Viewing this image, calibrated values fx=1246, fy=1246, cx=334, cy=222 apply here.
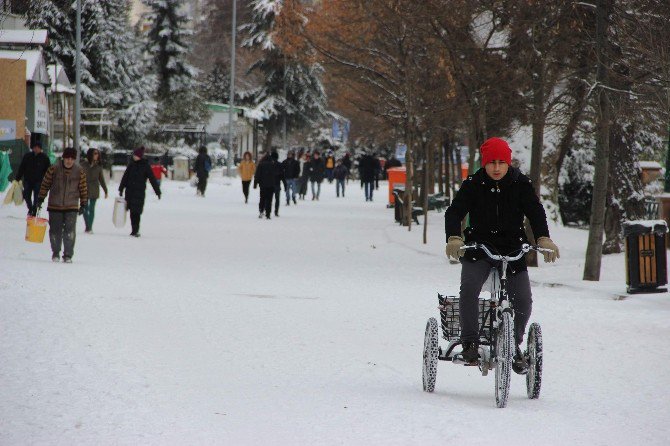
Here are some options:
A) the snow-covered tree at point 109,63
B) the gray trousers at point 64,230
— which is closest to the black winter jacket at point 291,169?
the snow-covered tree at point 109,63

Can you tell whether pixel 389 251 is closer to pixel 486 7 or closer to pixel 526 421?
pixel 486 7

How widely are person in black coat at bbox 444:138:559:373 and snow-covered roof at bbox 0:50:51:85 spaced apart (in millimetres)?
35534

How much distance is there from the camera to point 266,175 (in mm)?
31156

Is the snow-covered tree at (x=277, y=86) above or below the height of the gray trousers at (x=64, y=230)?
above

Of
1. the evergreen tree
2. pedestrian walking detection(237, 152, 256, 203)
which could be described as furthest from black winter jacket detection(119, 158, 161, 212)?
the evergreen tree

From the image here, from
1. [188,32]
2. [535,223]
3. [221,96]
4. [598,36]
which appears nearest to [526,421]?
[535,223]

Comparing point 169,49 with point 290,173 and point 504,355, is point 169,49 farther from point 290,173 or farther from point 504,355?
point 504,355

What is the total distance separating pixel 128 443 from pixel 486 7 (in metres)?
13.6

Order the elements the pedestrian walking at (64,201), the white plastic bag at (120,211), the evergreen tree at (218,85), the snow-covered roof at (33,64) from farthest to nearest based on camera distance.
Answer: the evergreen tree at (218,85) < the snow-covered roof at (33,64) < the white plastic bag at (120,211) < the pedestrian walking at (64,201)

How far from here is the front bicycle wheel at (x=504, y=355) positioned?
24.0 feet

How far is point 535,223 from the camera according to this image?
7.74m

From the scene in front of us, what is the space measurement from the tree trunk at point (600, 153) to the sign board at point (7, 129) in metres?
25.8

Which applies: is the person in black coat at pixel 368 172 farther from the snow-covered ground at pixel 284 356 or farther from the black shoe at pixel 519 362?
the black shoe at pixel 519 362

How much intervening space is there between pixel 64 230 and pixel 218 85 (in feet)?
250
